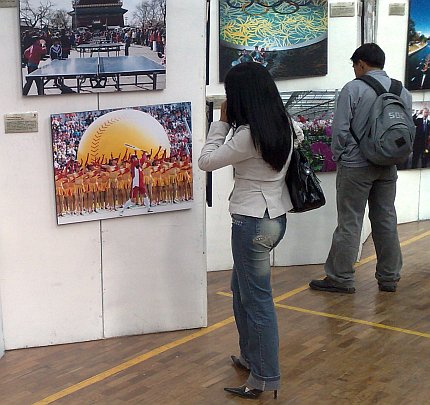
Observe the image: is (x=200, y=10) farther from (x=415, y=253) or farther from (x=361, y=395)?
(x=415, y=253)

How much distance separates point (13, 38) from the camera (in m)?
4.19

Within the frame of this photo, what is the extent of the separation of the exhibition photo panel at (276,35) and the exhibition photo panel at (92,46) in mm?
1773

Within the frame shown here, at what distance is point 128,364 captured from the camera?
436cm

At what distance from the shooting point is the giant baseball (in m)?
4.45

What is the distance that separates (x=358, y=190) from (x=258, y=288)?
2090 mm

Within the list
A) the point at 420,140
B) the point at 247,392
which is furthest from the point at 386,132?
the point at 420,140

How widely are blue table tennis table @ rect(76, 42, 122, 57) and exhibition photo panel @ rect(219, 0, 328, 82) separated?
194cm

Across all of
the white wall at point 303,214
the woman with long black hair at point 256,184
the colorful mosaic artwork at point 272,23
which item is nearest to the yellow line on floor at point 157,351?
the white wall at point 303,214

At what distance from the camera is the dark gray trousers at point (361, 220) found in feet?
18.4

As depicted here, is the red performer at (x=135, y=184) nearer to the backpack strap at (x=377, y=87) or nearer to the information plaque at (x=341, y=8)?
the backpack strap at (x=377, y=87)

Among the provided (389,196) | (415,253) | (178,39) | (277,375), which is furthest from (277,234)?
(415,253)

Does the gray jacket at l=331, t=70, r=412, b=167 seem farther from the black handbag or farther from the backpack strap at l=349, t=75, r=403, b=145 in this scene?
the black handbag

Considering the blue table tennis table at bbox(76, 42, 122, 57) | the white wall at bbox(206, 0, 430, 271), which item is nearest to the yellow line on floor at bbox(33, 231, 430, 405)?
the white wall at bbox(206, 0, 430, 271)

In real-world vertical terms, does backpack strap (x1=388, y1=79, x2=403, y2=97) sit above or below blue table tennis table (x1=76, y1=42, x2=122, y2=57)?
below
